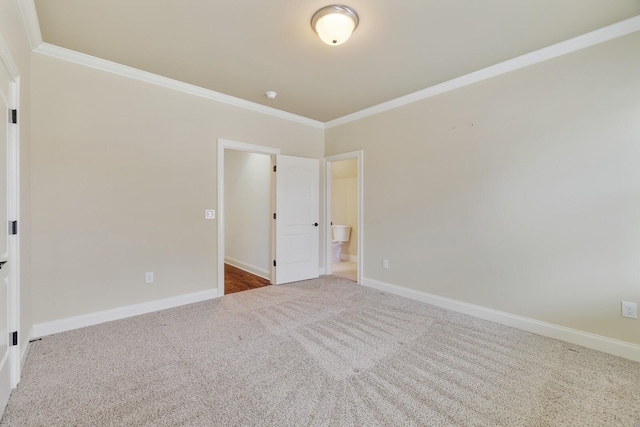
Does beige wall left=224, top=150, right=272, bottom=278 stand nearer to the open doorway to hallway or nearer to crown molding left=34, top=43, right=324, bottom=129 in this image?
the open doorway to hallway

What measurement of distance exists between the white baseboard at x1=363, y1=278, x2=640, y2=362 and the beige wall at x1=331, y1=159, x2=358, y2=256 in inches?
101

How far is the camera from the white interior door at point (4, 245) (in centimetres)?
156

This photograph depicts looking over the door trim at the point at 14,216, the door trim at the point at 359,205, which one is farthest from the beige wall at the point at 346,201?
the door trim at the point at 14,216

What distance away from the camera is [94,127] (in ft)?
8.94

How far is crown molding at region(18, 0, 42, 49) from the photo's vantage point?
1.91 meters

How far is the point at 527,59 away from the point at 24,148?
445 centimetres

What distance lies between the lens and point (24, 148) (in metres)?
2.16

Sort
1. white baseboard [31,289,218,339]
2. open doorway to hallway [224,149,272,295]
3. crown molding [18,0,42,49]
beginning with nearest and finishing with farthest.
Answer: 1. crown molding [18,0,42,49]
2. white baseboard [31,289,218,339]
3. open doorway to hallway [224,149,272,295]

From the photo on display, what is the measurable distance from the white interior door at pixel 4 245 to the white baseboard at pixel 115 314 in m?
0.96

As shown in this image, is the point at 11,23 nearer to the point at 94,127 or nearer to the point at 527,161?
the point at 94,127

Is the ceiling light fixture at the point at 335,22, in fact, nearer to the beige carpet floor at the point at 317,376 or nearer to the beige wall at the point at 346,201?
the beige carpet floor at the point at 317,376

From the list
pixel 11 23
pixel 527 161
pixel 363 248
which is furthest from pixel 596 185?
pixel 11 23

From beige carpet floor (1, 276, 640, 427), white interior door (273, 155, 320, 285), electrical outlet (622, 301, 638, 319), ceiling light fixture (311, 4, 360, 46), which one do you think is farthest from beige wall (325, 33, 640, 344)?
ceiling light fixture (311, 4, 360, 46)

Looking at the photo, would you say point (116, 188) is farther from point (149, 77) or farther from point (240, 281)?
point (240, 281)
